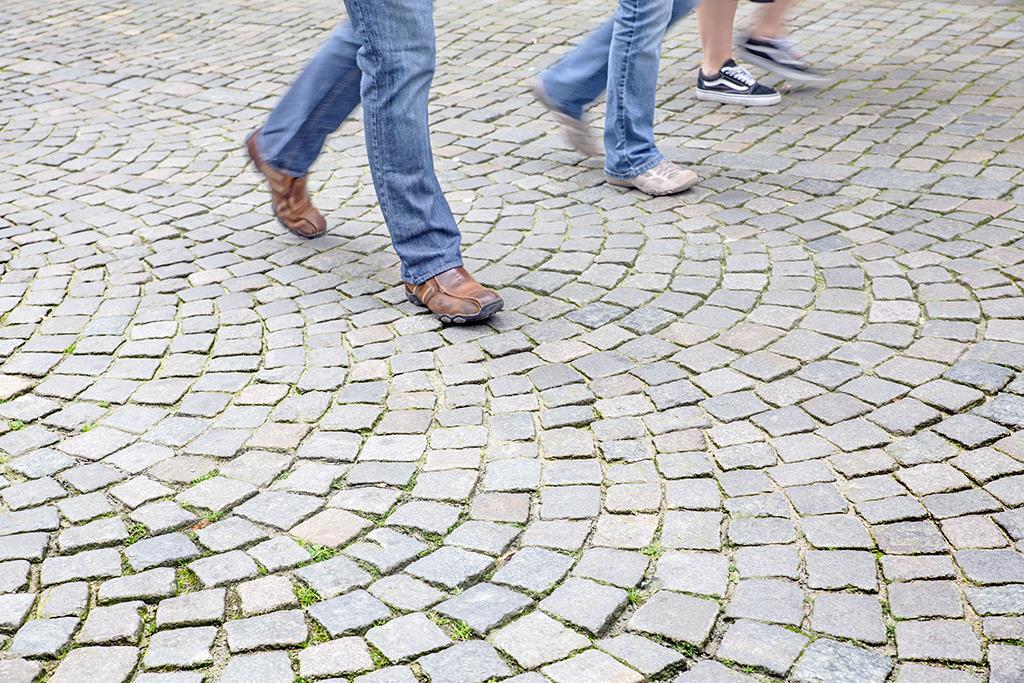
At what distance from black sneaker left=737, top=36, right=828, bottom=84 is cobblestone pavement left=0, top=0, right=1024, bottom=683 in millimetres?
126

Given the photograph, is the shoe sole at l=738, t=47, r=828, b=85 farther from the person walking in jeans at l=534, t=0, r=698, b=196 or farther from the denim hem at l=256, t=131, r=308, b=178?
the denim hem at l=256, t=131, r=308, b=178

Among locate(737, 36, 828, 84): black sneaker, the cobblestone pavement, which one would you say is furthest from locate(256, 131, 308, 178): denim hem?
locate(737, 36, 828, 84): black sneaker

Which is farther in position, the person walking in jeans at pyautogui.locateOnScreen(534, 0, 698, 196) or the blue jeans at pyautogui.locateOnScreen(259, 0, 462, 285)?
the person walking in jeans at pyautogui.locateOnScreen(534, 0, 698, 196)

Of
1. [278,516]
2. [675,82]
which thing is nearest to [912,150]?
[675,82]

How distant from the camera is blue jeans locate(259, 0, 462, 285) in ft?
12.5

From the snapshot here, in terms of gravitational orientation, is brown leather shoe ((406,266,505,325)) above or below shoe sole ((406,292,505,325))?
above

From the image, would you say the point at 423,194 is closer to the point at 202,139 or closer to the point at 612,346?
the point at 612,346

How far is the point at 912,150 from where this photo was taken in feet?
17.3

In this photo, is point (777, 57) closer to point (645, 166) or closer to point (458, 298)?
point (645, 166)

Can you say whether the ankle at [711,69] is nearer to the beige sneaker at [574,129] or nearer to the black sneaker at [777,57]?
the black sneaker at [777,57]

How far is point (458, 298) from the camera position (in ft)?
13.1

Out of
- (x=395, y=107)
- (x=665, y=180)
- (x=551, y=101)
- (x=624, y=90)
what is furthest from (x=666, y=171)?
(x=395, y=107)

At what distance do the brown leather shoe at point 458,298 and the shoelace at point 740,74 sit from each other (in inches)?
102

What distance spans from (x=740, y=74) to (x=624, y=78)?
4.34 feet
